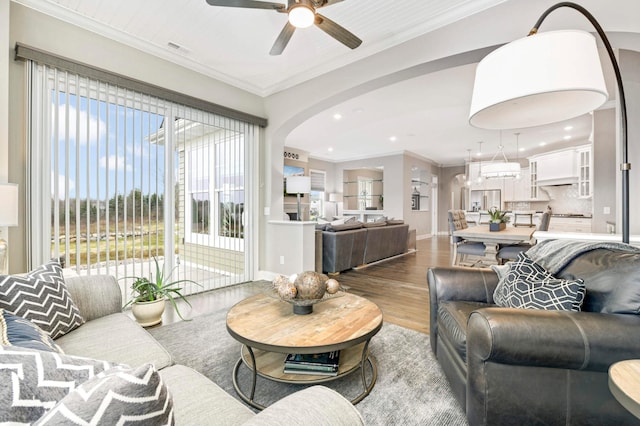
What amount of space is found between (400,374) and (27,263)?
10.3 feet

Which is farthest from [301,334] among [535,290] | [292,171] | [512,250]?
[292,171]

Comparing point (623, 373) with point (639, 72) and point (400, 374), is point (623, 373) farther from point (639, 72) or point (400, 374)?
point (639, 72)

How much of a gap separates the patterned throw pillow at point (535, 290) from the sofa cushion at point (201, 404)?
1432 millimetres

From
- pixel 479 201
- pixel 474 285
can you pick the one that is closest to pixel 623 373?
pixel 474 285

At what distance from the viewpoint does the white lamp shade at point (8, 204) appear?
1.89 m

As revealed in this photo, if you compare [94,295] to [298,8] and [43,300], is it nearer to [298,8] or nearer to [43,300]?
[43,300]

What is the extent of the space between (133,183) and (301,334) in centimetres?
258

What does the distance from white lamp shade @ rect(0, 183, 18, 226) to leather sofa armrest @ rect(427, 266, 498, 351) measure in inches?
112

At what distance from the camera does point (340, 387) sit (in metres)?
1.74

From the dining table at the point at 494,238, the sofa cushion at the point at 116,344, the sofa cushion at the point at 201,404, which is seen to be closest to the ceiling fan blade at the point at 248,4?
the sofa cushion at the point at 116,344

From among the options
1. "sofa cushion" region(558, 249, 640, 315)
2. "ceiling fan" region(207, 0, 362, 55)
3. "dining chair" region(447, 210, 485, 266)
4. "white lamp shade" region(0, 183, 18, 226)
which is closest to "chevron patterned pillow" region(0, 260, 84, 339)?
"white lamp shade" region(0, 183, 18, 226)

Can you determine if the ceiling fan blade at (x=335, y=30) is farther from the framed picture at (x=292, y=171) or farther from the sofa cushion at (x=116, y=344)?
the framed picture at (x=292, y=171)

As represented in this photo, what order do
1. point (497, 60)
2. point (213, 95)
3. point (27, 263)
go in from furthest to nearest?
point (213, 95) < point (27, 263) < point (497, 60)

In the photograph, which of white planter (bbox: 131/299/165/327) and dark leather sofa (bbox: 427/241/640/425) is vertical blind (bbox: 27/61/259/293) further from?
dark leather sofa (bbox: 427/241/640/425)
